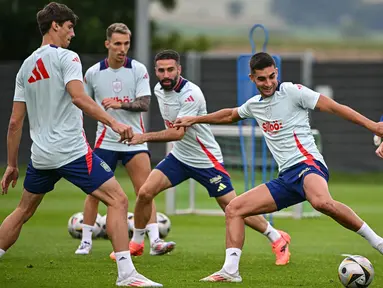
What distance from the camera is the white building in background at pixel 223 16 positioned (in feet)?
159

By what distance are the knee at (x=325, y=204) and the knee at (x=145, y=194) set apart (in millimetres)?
2313

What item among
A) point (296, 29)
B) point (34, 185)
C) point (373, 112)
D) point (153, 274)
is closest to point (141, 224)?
point (153, 274)

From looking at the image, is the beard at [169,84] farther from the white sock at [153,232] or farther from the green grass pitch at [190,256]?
the green grass pitch at [190,256]

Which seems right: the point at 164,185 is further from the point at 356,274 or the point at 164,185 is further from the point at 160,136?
the point at 356,274

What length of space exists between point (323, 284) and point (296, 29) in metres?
43.6

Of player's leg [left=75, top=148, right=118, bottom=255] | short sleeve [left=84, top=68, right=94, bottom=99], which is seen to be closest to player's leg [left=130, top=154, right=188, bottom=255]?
player's leg [left=75, top=148, right=118, bottom=255]

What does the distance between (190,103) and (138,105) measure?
0.63 meters

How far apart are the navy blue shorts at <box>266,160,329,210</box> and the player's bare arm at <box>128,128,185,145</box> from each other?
3.76ft

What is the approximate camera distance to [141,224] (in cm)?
1082

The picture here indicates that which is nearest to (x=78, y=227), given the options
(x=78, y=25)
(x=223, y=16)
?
(x=78, y=25)

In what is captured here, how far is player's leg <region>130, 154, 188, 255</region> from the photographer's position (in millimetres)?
10594

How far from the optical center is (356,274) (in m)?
8.46

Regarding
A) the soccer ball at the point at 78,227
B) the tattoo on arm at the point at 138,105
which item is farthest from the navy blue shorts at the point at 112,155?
the soccer ball at the point at 78,227

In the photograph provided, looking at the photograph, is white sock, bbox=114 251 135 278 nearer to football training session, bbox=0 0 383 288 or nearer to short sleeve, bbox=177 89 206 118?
football training session, bbox=0 0 383 288
